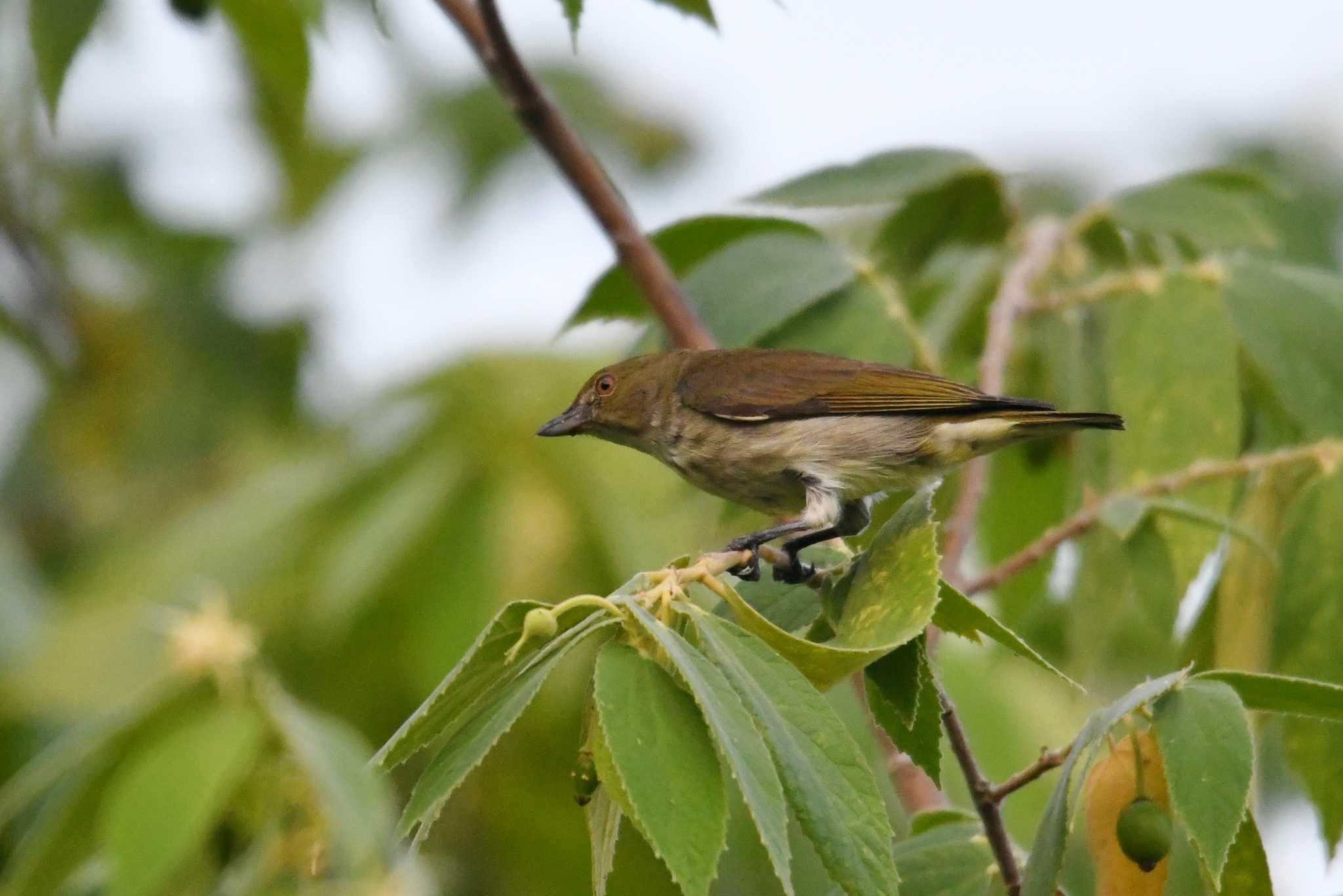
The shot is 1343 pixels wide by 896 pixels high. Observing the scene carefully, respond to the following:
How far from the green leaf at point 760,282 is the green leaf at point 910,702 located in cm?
136

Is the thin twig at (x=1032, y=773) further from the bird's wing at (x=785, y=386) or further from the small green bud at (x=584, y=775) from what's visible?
the bird's wing at (x=785, y=386)

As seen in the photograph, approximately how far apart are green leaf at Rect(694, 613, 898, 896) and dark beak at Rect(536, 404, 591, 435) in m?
2.59

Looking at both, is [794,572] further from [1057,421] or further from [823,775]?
[1057,421]

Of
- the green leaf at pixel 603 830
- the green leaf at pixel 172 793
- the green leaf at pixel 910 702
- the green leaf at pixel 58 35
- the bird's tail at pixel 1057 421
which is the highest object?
the green leaf at pixel 58 35

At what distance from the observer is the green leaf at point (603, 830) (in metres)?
2.23

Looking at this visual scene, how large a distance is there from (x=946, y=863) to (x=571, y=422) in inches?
88.6

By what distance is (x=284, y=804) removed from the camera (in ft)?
A: 9.17

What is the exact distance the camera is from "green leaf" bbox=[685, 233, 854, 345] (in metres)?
3.69

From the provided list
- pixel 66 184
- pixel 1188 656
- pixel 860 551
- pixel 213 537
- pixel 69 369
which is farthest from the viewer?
pixel 66 184

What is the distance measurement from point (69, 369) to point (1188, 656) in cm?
554

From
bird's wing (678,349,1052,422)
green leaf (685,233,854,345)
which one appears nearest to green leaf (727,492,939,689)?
green leaf (685,233,854,345)

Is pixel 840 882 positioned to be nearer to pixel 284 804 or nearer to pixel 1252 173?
pixel 284 804

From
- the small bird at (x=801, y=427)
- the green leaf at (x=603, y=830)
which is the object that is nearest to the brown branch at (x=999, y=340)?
the small bird at (x=801, y=427)

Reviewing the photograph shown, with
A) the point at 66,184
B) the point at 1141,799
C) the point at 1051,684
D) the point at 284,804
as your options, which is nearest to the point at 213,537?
the point at 66,184
